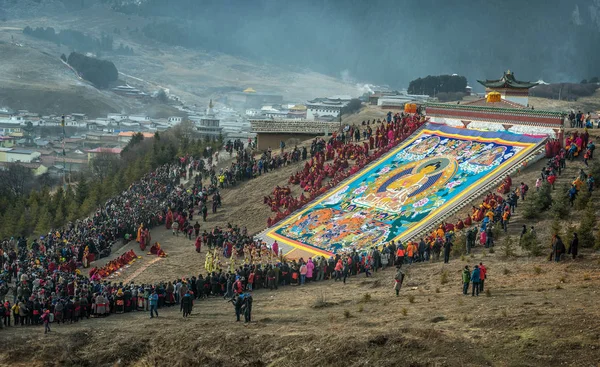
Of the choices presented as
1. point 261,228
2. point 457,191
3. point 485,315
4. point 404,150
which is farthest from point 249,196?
point 485,315

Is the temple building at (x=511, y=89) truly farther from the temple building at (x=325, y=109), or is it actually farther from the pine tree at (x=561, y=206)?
the temple building at (x=325, y=109)

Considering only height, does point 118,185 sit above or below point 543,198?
below

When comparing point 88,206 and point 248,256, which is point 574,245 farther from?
point 88,206

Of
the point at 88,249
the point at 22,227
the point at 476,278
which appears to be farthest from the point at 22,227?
the point at 476,278

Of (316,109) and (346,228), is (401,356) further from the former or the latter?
(316,109)

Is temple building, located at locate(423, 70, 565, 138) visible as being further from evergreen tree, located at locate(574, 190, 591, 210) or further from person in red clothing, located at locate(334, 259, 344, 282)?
person in red clothing, located at locate(334, 259, 344, 282)

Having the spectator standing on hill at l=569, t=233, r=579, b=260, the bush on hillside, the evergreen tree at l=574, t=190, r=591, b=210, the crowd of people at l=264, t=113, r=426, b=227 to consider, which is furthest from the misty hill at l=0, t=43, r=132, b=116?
the spectator standing on hill at l=569, t=233, r=579, b=260

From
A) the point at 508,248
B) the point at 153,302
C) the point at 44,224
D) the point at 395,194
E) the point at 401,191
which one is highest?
the point at 401,191
